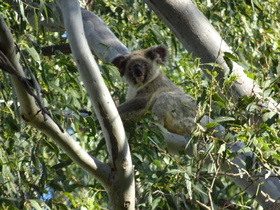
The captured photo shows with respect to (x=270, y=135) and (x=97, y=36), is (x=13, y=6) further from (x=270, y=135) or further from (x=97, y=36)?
(x=270, y=135)

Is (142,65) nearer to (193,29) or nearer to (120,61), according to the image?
(120,61)

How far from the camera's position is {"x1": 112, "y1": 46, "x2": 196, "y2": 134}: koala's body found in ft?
13.3

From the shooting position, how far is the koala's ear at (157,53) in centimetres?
493

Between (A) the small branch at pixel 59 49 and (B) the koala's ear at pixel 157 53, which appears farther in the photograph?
(B) the koala's ear at pixel 157 53

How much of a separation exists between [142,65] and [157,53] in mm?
232

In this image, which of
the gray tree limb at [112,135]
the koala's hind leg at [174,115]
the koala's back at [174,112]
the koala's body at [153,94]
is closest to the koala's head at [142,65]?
the koala's body at [153,94]

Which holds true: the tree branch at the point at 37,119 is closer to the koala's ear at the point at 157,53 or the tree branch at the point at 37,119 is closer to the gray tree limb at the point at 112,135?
the gray tree limb at the point at 112,135

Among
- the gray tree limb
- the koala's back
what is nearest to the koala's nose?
the koala's back

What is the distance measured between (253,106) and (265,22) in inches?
124

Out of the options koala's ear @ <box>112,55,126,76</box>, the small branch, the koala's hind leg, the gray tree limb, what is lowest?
the koala's hind leg

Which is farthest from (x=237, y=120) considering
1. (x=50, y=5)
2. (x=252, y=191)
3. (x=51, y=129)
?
(x=50, y=5)

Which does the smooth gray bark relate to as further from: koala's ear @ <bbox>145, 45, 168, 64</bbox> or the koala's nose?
koala's ear @ <bbox>145, 45, 168, 64</bbox>

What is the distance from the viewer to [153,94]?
4500 mm

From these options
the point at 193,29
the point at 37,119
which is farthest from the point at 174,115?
the point at 37,119
